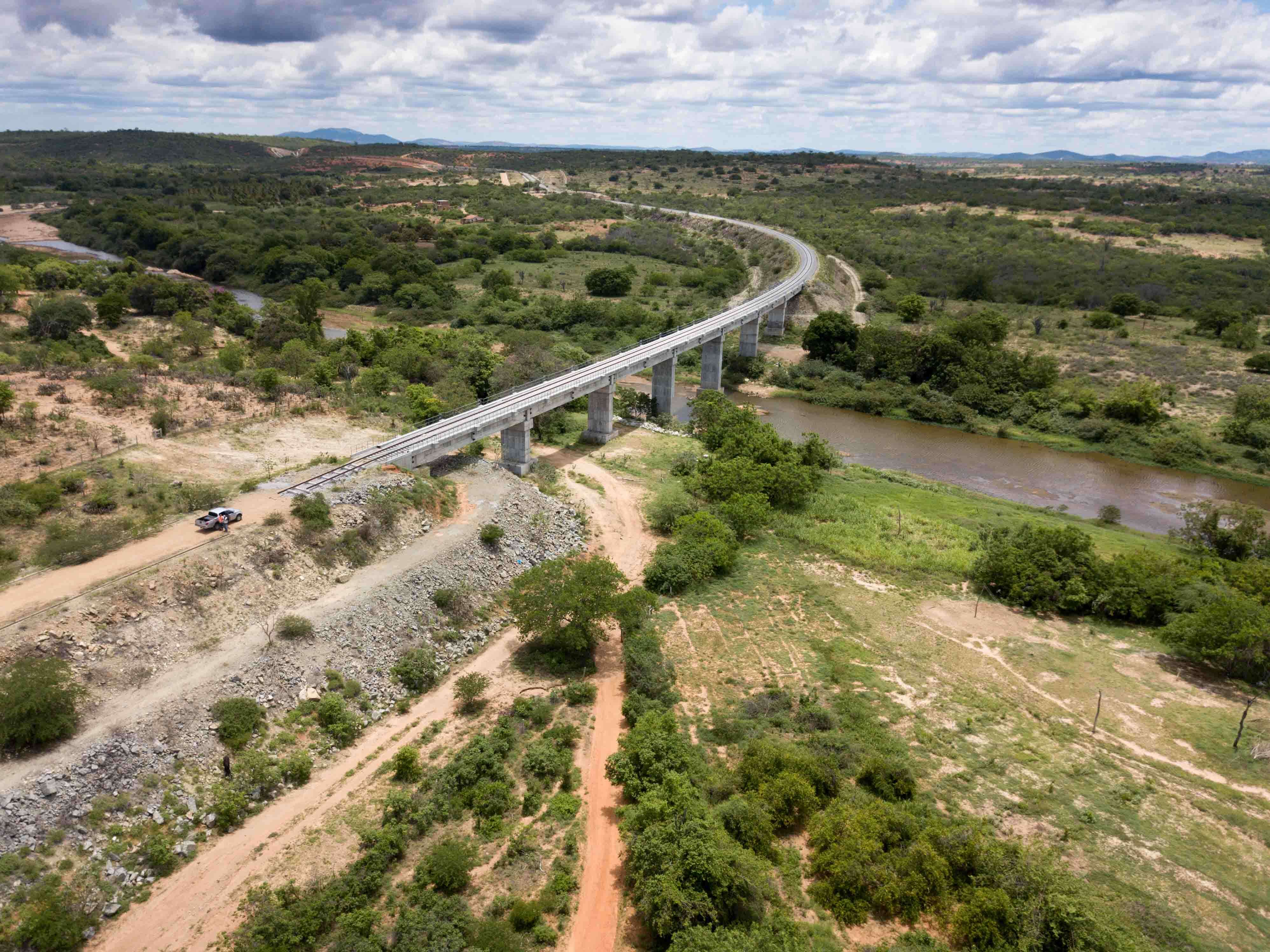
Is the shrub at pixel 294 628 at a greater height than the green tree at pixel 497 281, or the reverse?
the green tree at pixel 497 281

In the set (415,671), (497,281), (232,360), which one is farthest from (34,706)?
(497,281)

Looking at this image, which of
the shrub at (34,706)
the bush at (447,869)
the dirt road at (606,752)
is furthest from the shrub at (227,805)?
the dirt road at (606,752)

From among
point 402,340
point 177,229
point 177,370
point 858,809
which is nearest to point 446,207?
point 177,229

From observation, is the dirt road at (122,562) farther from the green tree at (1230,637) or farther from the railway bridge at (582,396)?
the green tree at (1230,637)

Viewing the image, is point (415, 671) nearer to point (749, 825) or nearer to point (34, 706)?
point (34, 706)

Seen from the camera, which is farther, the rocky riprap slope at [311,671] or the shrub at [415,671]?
the shrub at [415,671]

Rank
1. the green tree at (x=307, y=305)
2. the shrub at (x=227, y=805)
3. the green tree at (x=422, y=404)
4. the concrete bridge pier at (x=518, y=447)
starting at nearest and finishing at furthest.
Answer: the shrub at (x=227, y=805) → the concrete bridge pier at (x=518, y=447) → the green tree at (x=422, y=404) → the green tree at (x=307, y=305)

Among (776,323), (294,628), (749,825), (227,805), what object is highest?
(776,323)

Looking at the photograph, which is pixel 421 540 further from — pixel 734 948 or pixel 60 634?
pixel 734 948
